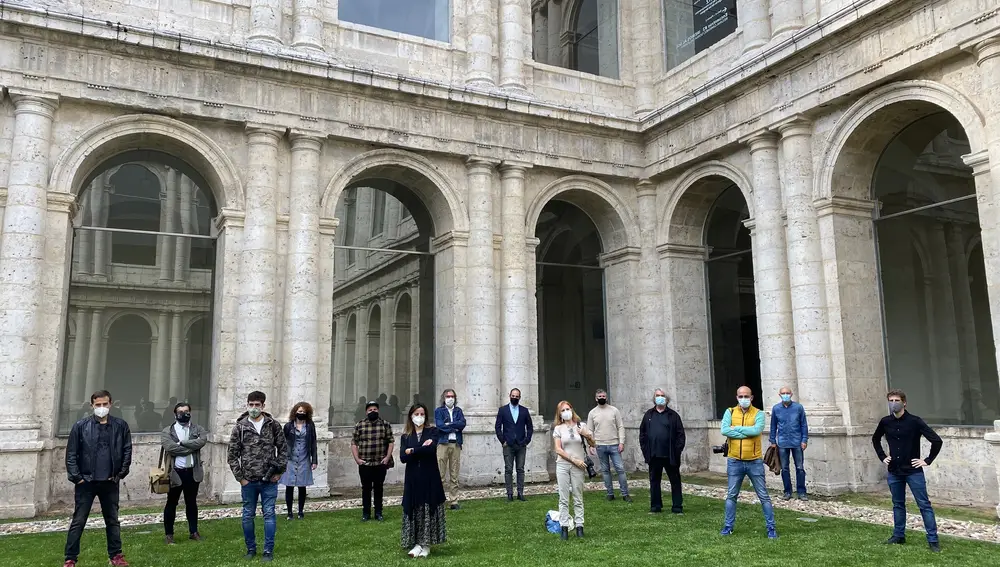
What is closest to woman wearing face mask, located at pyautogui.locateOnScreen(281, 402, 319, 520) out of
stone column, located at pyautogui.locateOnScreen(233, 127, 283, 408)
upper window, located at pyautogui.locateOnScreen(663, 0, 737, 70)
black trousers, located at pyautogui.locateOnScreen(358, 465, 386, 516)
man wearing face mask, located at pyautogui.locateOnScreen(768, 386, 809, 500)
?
black trousers, located at pyautogui.locateOnScreen(358, 465, 386, 516)

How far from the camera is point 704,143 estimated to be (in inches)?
637

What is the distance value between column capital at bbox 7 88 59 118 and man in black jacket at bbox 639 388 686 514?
1078cm

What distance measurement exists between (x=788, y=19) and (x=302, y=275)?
10088mm

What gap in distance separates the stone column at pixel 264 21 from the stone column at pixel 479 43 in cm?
396

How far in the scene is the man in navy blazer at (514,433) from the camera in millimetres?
12945

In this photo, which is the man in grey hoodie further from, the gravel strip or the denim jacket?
the denim jacket

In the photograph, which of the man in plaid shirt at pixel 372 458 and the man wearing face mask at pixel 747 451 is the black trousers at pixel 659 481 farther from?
the man in plaid shirt at pixel 372 458

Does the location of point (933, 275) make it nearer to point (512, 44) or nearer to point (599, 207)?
point (599, 207)

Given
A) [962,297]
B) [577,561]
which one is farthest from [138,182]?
[962,297]

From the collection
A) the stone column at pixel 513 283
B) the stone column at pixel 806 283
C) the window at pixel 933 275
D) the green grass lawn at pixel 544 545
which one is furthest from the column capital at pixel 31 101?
the window at pixel 933 275

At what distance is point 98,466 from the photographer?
798 cm

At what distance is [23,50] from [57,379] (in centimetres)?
540

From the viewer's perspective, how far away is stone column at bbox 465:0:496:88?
16.5 metres

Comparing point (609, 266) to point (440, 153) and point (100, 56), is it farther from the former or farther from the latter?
point (100, 56)
